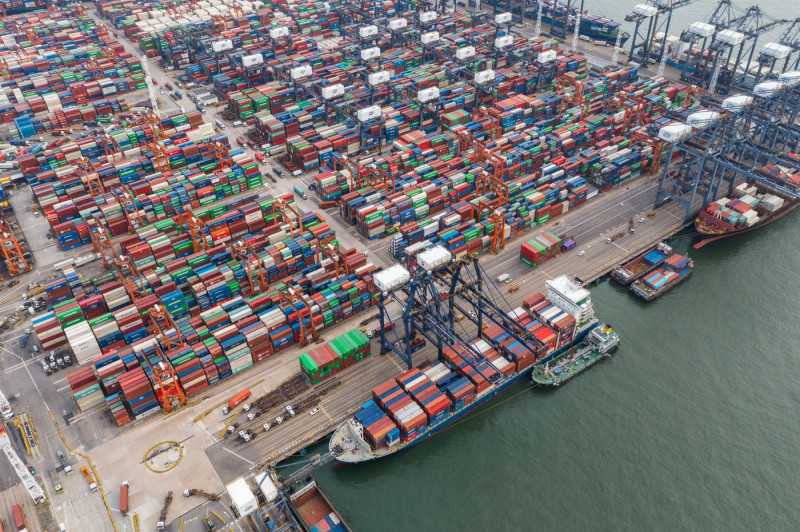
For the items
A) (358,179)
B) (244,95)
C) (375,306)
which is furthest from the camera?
(244,95)

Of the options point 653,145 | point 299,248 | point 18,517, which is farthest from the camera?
point 653,145

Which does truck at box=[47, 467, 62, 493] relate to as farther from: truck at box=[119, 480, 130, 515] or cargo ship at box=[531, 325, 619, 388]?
cargo ship at box=[531, 325, 619, 388]

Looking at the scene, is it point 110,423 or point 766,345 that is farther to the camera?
point 766,345

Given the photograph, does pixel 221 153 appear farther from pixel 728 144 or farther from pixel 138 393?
pixel 728 144

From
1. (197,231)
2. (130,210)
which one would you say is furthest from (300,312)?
(130,210)

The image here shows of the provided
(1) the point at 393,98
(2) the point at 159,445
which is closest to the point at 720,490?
(2) the point at 159,445

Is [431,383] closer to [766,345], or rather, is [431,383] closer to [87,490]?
[87,490]
